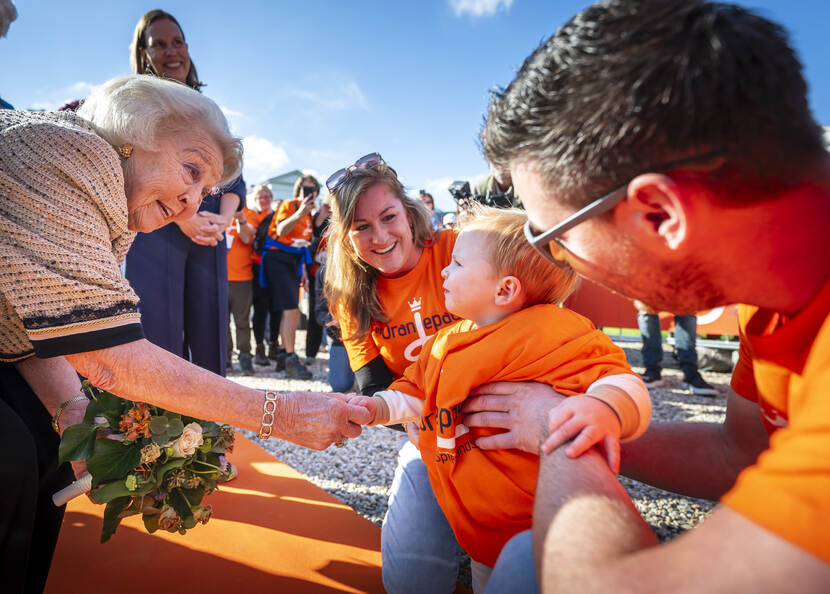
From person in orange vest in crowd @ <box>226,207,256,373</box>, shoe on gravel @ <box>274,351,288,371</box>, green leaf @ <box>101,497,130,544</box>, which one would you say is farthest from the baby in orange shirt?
person in orange vest in crowd @ <box>226,207,256,373</box>

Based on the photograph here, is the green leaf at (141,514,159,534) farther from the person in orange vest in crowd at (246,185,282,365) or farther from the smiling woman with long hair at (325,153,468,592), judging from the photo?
the person in orange vest in crowd at (246,185,282,365)

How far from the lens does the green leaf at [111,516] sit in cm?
180

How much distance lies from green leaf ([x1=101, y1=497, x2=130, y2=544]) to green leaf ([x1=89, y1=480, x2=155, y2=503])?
0.07m

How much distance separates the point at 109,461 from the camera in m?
1.77

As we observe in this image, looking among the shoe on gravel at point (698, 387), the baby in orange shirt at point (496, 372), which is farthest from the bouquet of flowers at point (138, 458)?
the shoe on gravel at point (698, 387)

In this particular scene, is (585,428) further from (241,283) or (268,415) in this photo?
(241,283)

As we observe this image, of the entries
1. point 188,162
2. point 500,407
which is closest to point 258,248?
point 188,162

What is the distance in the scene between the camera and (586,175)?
1080mm

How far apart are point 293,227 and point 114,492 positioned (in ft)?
18.3

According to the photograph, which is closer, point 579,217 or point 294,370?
point 579,217

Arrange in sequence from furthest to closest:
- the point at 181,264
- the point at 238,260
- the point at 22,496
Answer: the point at 238,260 < the point at 181,264 < the point at 22,496

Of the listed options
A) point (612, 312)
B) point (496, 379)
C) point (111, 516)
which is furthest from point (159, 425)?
point (612, 312)

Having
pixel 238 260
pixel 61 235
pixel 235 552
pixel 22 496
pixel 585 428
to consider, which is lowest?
pixel 235 552

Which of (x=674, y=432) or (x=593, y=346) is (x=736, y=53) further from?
(x=674, y=432)
